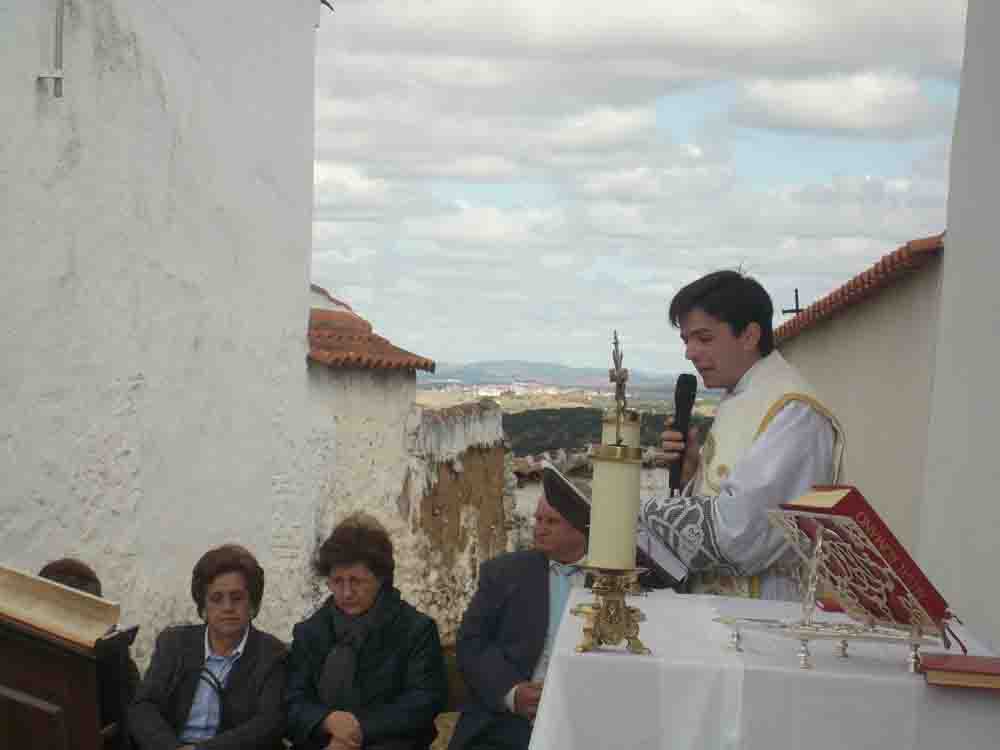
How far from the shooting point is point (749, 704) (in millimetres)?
3371

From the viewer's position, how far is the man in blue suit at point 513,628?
579 cm

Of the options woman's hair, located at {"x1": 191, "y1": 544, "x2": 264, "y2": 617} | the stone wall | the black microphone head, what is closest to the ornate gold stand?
the black microphone head

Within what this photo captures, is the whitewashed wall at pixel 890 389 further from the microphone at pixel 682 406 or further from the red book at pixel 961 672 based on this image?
the red book at pixel 961 672

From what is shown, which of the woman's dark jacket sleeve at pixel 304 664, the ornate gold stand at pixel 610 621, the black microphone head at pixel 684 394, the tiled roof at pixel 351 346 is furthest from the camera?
the tiled roof at pixel 351 346

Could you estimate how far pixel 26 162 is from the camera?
810cm

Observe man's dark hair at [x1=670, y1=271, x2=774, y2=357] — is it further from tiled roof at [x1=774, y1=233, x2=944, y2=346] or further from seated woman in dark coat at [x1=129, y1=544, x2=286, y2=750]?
tiled roof at [x1=774, y1=233, x2=944, y2=346]

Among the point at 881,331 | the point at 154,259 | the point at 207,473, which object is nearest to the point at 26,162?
the point at 154,259

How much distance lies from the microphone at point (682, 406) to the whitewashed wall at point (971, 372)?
2175mm

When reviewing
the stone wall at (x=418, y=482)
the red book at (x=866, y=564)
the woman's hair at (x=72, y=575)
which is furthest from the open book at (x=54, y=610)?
the stone wall at (x=418, y=482)

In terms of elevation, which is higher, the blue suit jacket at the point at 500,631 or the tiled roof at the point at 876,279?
the tiled roof at the point at 876,279

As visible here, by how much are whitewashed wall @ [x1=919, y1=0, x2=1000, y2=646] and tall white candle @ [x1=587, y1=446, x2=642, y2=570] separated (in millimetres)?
3749

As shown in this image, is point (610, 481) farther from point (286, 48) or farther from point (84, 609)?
point (286, 48)

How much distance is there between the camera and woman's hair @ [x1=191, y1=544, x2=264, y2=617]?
602 centimetres

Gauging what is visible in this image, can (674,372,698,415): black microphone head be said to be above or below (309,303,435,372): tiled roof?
above
